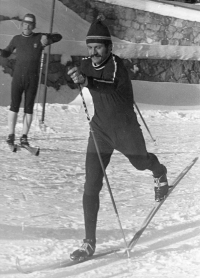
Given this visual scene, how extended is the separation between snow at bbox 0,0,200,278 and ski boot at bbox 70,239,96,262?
25 millimetres

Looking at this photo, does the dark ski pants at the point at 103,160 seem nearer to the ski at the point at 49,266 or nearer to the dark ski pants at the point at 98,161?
the dark ski pants at the point at 98,161

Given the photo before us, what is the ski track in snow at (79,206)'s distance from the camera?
1963 millimetres

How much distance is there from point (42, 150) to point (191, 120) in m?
0.40

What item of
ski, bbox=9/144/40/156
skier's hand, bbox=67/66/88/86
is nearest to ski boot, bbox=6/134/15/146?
ski, bbox=9/144/40/156

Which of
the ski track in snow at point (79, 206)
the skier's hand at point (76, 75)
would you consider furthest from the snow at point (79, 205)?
the skier's hand at point (76, 75)

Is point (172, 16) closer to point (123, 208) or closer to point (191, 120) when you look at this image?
point (191, 120)

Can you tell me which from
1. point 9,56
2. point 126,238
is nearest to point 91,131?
point 9,56

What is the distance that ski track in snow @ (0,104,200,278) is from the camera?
1.96m

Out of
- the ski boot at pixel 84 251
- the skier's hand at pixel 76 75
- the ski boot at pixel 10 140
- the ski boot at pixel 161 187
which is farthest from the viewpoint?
the ski boot at pixel 161 187

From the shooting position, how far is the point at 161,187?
2211mm

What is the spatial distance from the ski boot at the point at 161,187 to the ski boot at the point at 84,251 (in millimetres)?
258

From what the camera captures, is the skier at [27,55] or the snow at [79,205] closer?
the skier at [27,55]

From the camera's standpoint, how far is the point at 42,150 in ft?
6.59

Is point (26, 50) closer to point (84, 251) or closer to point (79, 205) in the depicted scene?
point (84, 251)
